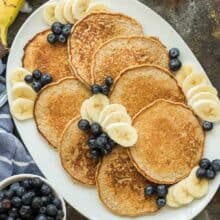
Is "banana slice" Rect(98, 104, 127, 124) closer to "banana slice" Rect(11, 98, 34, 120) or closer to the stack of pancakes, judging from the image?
the stack of pancakes

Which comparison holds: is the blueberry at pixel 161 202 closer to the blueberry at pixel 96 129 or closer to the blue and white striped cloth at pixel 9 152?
the blueberry at pixel 96 129

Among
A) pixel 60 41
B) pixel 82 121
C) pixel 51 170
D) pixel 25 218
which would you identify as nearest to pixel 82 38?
pixel 60 41

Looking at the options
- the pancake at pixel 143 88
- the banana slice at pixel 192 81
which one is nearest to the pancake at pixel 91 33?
the pancake at pixel 143 88

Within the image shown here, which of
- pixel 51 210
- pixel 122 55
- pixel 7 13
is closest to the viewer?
pixel 51 210

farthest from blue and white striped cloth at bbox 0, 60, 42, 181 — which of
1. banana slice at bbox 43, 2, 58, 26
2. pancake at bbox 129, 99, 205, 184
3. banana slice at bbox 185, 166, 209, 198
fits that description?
banana slice at bbox 185, 166, 209, 198

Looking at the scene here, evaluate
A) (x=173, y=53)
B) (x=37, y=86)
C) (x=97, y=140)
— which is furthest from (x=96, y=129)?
(x=173, y=53)

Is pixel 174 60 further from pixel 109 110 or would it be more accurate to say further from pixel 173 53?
pixel 109 110
